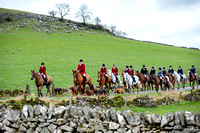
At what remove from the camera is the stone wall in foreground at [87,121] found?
7.00 metres

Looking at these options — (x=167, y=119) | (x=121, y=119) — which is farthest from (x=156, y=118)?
(x=121, y=119)

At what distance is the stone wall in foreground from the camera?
700cm

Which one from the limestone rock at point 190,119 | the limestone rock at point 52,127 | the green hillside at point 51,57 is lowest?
the limestone rock at point 52,127

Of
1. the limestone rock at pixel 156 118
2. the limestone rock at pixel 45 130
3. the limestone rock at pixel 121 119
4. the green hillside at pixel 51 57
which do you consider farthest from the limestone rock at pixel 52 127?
the green hillside at pixel 51 57

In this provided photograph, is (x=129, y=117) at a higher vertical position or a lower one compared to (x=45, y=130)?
higher

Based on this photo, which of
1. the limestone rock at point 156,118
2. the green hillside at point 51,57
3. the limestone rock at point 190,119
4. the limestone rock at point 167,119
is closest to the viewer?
the limestone rock at point 190,119

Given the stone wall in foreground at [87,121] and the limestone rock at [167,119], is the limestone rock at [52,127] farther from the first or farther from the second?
the limestone rock at [167,119]

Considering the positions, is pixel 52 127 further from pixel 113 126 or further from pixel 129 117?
pixel 129 117

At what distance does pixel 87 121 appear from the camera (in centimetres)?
827

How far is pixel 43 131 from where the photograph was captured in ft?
27.9

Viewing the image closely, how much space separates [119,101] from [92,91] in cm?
516

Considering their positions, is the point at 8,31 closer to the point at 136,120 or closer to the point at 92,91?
the point at 92,91

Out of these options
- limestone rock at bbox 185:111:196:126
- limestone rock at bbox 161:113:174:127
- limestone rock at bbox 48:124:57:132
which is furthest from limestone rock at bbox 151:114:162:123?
limestone rock at bbox 48:124:57:132

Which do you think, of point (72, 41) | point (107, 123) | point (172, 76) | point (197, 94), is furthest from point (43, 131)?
point (72, 41)
